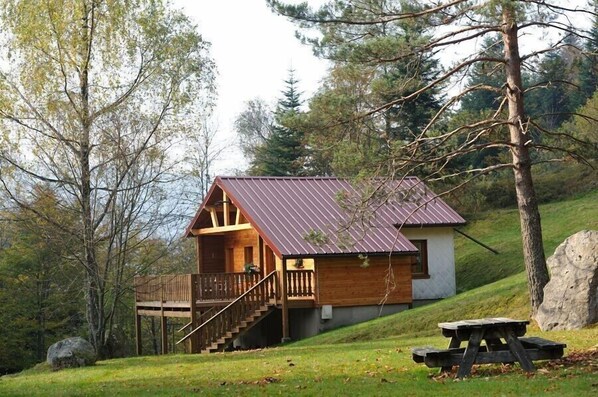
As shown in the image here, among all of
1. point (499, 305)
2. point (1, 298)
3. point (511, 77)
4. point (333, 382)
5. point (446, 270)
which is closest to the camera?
point (333, 382)

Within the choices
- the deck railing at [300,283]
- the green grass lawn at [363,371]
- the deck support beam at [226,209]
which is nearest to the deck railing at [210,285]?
the deck railing at [300,283]

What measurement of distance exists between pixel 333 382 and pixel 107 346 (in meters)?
16.5

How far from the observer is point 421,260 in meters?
32.0

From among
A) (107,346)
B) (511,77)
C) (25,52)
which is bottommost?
(107,346)

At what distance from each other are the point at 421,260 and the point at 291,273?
5.62m

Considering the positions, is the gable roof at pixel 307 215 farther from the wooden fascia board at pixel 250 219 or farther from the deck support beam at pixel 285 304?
the deck support beam at pixel 285 304

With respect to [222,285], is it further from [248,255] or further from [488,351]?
[488,351]

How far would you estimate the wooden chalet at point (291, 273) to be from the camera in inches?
1103

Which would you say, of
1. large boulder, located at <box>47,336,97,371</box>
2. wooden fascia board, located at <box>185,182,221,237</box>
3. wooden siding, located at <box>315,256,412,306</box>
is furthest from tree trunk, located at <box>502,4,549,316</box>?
wooden fascia board, located at <box>185,182,221,237</box>

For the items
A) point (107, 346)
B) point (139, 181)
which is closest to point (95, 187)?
point (139, 181)

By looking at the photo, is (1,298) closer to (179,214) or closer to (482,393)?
(179,214)

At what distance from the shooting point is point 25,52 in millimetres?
26375

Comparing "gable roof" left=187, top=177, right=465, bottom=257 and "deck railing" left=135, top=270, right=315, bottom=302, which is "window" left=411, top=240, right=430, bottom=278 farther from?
"deck railing" left=135, top=270, right=315, bottom=302

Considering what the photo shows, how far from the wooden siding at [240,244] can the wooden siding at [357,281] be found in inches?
169
